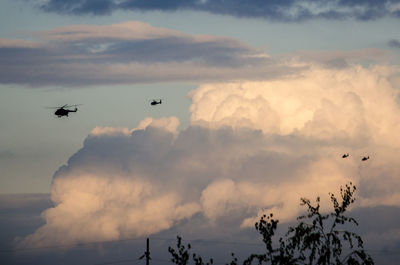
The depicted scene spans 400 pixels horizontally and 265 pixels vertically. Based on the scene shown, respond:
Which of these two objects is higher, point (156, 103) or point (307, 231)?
point (156, 103)

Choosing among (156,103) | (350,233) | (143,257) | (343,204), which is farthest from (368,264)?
(156,103)

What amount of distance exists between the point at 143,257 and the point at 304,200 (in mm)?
36331

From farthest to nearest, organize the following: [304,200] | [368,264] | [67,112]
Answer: [67,112] < [304,200] < [368,264]

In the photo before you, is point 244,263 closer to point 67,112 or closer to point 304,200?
point 304,200

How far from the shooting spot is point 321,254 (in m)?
65.1

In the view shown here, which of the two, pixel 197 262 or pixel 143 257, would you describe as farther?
pixel 143 257

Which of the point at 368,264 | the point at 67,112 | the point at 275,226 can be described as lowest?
the point at 368,264

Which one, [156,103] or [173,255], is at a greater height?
[156,103]

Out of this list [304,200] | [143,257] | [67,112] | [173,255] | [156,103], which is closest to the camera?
[304,200]

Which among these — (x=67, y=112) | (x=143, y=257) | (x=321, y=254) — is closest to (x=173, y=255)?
(x=321, y=254)

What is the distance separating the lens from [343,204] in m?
70.6

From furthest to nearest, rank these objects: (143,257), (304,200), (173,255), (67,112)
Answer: (67,112) < (143,257) < (173,255) < (304,200)

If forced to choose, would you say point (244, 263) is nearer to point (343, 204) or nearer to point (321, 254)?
point (321, 254)

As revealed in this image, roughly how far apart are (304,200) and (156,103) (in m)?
87.8
